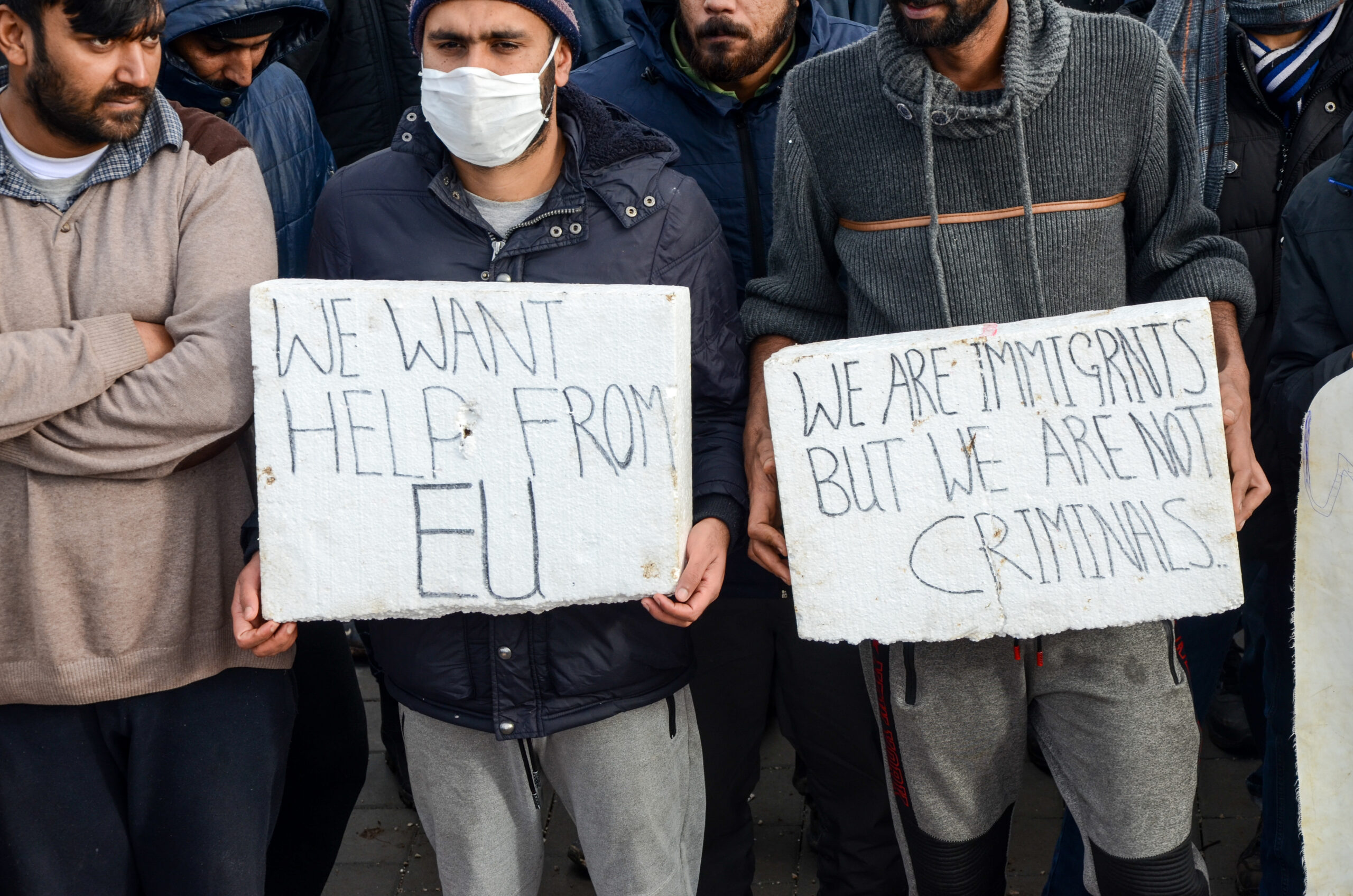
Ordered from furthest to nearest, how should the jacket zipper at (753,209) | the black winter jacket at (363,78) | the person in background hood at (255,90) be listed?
the black winter jacket at (363,78), the jacket zipper at (753,209), the person in background hood at (255,90)

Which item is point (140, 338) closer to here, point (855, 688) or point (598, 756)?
point (598, 756)

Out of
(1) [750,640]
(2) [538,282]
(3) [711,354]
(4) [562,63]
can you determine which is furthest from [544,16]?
(1) [750,640]

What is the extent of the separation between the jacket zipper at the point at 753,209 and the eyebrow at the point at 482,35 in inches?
32.7

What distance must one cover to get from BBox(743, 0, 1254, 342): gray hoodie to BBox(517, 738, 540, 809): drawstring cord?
1.01 meters

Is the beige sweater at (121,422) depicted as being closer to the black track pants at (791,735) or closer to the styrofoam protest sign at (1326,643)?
the black track pants at (791,735)

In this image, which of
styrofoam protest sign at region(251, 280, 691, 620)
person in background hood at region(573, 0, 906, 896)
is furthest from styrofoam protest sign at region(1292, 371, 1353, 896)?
styrofoam protest sign at region(251, 280, 691, 620)

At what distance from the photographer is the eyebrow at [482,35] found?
232 cm

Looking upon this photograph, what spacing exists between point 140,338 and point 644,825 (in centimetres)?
125

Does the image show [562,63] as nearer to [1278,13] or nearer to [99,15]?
[99,15]

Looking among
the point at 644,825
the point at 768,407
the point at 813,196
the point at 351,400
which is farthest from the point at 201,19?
the point at 644,825

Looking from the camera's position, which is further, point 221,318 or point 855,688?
point 855,688

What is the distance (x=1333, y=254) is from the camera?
93.7 inches

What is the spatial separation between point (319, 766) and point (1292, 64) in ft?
9.06

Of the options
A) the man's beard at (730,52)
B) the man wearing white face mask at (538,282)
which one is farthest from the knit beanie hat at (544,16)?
the man's beard at (730,52)
